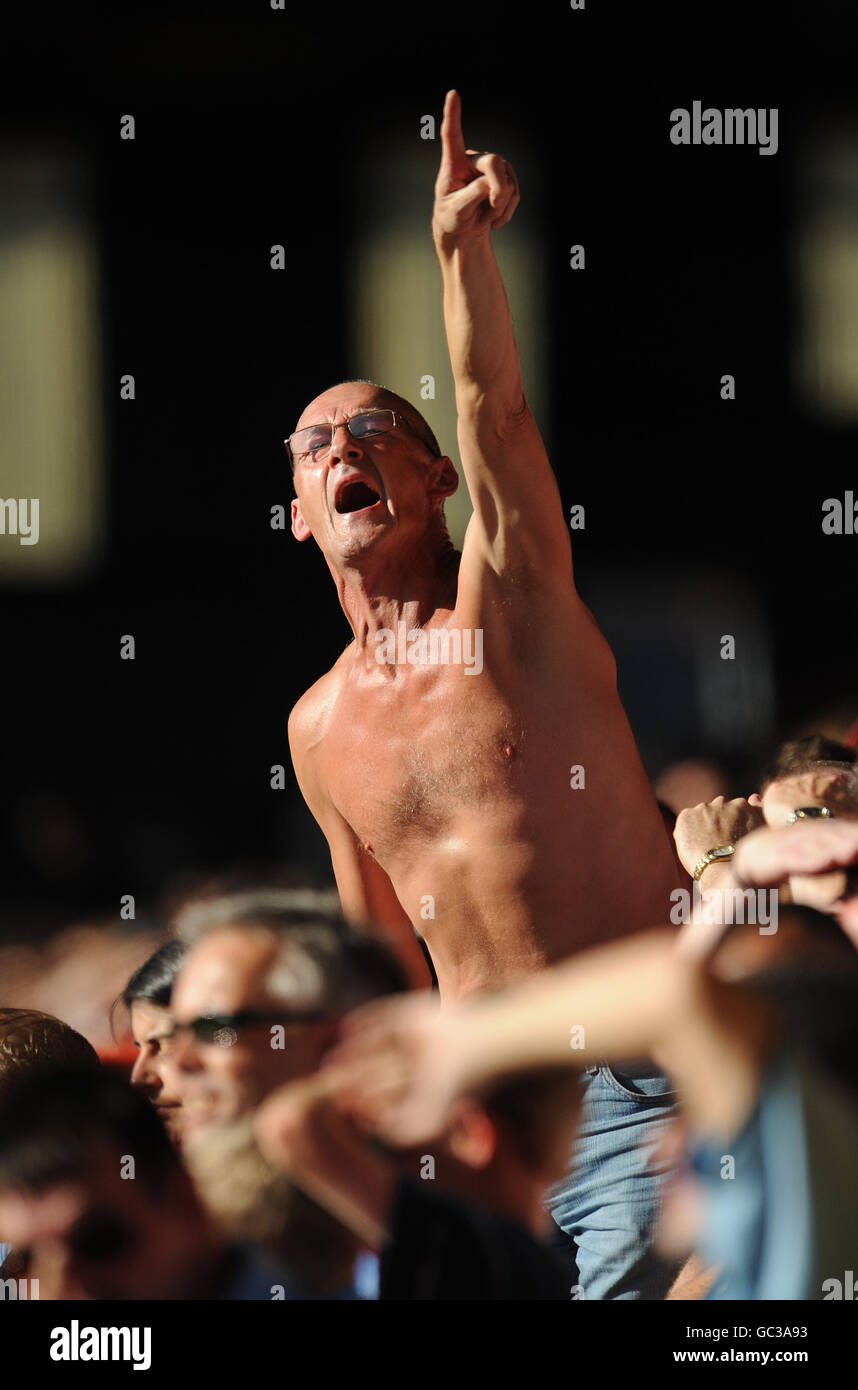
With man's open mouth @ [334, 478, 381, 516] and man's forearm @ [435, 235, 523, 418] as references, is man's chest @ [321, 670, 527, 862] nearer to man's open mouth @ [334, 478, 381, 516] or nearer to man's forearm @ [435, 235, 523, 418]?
man's open mouth @ [334, 478, 381, 516]

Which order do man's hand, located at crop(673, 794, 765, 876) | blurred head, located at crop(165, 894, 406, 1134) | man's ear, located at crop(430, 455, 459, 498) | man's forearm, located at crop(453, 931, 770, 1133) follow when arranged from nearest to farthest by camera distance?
man's forearm, located at crop(453, 931, 770, 1133) < blurred head, located at crop(165, 894, 406, 1134) < man's hand, located at crop(673, 794, 765, 876) < man's ear, located at crop(430, 455, 459, 498)

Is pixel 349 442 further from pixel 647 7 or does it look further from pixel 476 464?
pixel 647 7

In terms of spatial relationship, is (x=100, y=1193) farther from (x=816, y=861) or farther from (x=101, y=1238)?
(x=816, y=861)

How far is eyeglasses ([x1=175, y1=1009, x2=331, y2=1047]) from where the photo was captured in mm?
1484

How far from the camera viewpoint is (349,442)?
3080 mm

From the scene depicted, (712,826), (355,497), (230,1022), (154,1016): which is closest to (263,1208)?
(230,1022)

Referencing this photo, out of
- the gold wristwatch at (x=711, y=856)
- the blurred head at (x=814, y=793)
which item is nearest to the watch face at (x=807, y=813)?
the blurred head at (x=814, y=793)

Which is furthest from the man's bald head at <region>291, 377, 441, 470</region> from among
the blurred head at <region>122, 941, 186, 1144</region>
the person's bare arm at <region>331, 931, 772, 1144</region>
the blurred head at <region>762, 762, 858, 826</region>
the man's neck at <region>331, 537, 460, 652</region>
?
the person's bare arm at <region>331, 931, 772, 1144</region>

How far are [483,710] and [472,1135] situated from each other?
1.65 meters

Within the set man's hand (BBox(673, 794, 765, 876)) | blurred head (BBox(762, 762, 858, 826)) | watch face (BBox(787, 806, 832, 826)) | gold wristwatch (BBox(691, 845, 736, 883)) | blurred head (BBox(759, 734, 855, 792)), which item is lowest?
gold wristwatch (BBox(691, 845, 736, 883))

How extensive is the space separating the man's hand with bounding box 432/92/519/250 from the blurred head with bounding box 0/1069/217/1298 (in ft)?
4.79

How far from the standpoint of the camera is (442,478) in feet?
10.6

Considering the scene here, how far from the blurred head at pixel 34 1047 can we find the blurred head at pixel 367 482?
3.63 ft

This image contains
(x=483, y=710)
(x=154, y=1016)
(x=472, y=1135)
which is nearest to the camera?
(x=472, y=1135)
